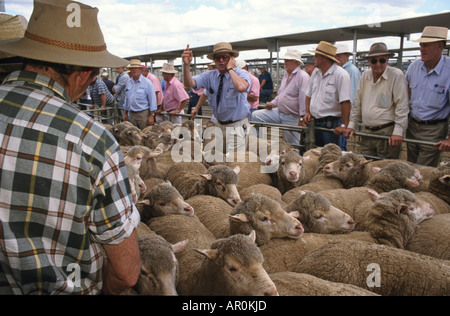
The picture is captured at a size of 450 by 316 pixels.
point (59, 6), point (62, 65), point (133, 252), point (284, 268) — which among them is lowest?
point (284, 268)

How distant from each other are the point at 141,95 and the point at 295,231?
6.31 meters

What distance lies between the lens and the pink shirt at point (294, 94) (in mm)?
7207

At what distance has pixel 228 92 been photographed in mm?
5918

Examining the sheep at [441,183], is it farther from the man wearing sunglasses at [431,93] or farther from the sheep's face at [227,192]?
the sheep's face at [227,192]

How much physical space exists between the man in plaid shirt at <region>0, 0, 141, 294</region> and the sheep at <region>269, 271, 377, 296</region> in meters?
1.05

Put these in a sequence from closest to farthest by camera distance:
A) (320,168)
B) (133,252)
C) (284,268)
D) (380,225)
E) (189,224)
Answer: (133,252) → (284,268) → (380,225) → (189,224) → (320,168)

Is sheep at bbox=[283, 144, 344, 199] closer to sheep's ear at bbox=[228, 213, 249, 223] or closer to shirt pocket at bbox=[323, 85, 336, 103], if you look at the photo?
shirt pocket at bbox=[323, 85, 336, 103]

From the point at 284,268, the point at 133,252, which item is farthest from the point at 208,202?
the point at 133,252

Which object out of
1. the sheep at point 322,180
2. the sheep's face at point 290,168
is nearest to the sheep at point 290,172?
the sheep's face at point 290,168

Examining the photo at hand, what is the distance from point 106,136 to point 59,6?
0.59 metres

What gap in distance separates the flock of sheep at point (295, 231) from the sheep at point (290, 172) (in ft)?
0.06

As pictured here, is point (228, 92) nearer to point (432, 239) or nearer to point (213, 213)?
point (213, 213)

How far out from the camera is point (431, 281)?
7.19 feet

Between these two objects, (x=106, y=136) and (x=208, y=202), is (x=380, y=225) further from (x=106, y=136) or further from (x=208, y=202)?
(x=106, y=136)
